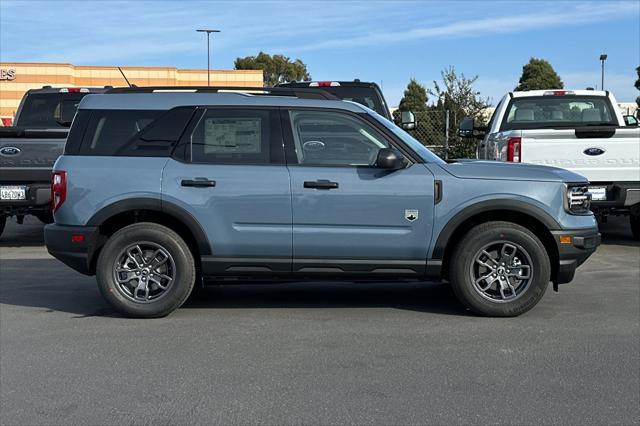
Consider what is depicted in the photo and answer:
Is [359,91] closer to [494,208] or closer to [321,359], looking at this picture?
[494,208]

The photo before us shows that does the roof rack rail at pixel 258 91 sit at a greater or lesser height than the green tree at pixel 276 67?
lesser

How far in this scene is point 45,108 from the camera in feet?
36.3

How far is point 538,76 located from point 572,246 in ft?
173

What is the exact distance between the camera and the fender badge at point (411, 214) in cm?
574

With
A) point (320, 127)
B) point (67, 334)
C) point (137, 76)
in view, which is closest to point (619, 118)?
point (320, 127)

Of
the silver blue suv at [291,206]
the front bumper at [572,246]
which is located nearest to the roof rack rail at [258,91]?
the silver blue suv at [291,206]

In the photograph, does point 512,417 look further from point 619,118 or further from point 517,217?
point 619,118

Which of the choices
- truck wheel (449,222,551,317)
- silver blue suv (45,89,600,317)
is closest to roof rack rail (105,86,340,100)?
silver blue suv (45,89,600,317)

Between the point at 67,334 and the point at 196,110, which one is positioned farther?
the point at 196,110

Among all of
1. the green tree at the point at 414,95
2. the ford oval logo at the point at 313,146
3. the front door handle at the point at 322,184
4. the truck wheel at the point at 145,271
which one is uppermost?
the green tree at the point at 414,95

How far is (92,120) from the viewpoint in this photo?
19.5 ft

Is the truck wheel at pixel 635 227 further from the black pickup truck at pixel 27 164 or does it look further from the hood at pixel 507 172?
the black pickup truck at pixel 27 164

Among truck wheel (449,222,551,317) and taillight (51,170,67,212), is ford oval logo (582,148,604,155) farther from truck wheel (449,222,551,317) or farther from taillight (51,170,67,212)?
taillight (51,170,67,212)

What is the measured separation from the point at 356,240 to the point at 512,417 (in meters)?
2.25
